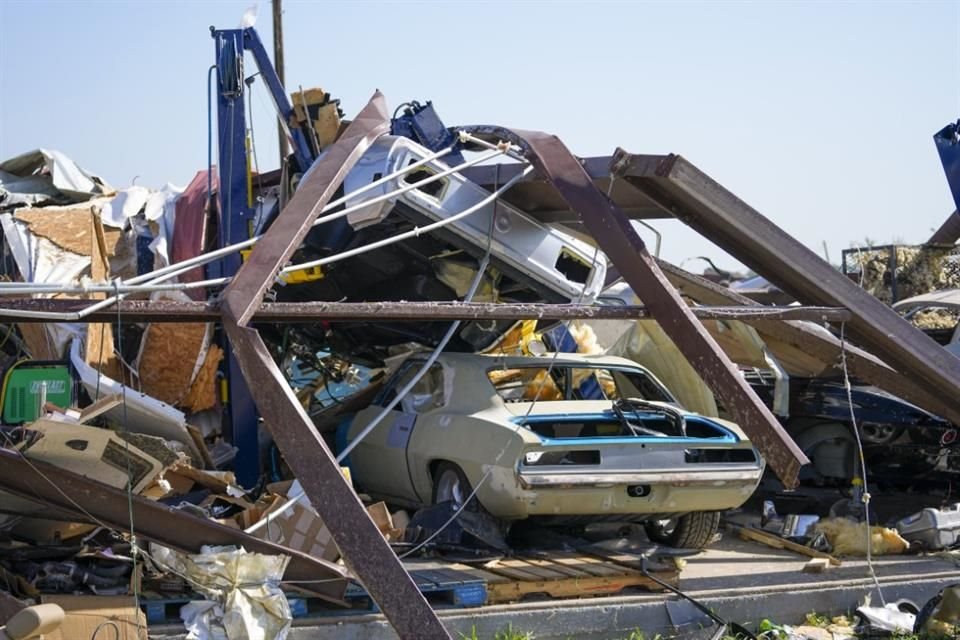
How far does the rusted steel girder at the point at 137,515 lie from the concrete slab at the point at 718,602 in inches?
12.1

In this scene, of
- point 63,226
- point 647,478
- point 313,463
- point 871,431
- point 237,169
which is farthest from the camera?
point 63,226

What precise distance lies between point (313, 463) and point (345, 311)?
102 cm

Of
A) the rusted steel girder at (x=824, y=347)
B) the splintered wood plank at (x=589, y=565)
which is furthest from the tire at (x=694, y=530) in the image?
the rusted steel girder at (x=824, y=347)

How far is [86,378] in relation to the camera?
10.7 m

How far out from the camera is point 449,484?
9383 mm

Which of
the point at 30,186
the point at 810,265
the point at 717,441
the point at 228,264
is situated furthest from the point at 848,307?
Answer: the point at 30,186

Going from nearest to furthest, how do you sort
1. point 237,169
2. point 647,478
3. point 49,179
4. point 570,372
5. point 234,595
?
1. point 234,595
2. point 647,478
3. point 570,372
4. point 237,169
5. point 49,179

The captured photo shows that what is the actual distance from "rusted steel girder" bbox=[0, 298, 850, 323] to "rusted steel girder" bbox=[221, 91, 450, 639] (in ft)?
0.60

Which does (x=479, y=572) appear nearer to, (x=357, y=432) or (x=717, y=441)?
(x=717, y=441)

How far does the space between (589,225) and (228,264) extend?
423cm

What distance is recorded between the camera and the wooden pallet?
26.0 feet

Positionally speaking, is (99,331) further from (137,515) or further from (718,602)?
(718,602)

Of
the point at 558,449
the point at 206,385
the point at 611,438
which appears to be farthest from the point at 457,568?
the point at 206,385

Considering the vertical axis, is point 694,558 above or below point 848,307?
below
